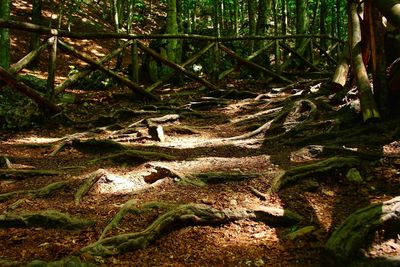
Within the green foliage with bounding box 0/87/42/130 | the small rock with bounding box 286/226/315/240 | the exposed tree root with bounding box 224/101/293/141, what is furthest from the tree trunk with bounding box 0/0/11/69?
the small rock with bounding box 286/226/315/240

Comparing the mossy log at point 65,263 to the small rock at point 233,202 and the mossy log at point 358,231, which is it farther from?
the mossy log at point 358,231

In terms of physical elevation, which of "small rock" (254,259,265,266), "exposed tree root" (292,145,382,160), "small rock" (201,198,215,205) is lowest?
"small rock" (254,259,265,266)

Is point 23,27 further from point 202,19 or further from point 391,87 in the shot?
point 202,19

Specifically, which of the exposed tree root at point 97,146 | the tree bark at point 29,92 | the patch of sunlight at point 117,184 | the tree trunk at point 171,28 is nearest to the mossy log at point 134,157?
the exposed tree root at point 97,146

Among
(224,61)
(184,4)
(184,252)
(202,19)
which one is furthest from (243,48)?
(202,19)

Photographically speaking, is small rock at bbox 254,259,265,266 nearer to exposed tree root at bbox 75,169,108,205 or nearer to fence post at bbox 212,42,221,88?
exposed tree root at bbox 75,169,108,205

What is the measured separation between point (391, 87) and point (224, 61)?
32.6 ft

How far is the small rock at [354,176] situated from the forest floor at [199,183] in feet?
0.15

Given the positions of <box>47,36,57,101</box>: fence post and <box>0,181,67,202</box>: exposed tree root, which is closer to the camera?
<box>0,181,67,202</box>: exposed tree root

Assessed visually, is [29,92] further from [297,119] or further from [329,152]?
[329,152]

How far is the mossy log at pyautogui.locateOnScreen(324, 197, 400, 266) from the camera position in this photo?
238 centimetres

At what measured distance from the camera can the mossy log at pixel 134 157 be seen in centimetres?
473

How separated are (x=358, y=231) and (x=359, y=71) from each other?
2.91m

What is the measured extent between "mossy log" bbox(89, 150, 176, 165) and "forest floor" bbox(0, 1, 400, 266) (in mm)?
13
